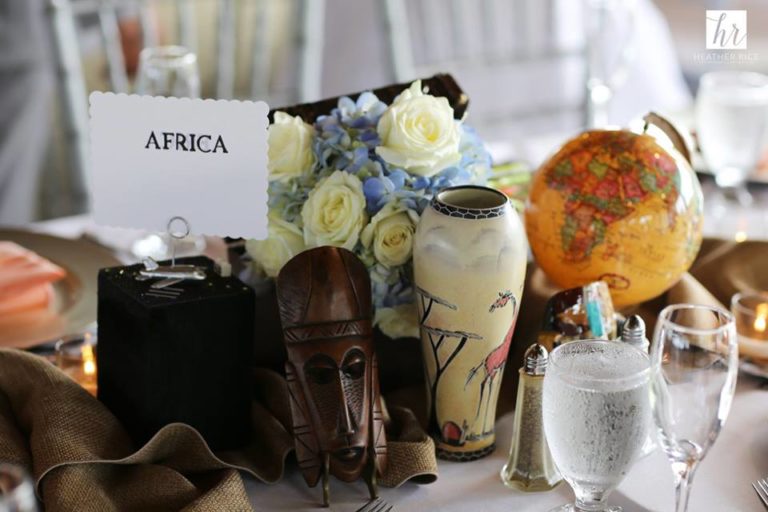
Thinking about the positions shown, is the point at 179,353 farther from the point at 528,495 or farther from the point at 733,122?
the point at 733,122

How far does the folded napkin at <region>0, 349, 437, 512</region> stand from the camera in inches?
35.3

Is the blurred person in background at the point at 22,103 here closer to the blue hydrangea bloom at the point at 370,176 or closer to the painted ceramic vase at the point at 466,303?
the blue hydrangea bloom at the point at 370,176

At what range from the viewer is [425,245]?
950 millimetres

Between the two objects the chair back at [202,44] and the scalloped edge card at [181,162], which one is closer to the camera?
the scalloped edge card at [181,162]

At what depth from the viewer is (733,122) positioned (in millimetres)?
1525

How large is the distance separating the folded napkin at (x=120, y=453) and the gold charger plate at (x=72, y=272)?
164 millimetres

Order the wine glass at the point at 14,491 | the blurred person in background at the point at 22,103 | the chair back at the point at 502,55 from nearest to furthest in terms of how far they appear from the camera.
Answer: the wine glass at the point at 14,491 → the chair back at the point at 502,55 → the blurred person in background at the point at 22,103

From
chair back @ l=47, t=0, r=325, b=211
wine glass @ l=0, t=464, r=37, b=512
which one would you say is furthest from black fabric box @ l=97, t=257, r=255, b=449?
chair back @ l=47, t=0, r=325, b=211

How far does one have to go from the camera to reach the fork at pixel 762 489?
92 cm

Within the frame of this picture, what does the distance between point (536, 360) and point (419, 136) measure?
253 mm

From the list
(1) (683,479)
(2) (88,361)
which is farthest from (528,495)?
(2) (88,361)

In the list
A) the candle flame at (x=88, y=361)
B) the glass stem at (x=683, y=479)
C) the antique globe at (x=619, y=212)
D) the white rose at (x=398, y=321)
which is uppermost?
the antique globe at (x=619, y=212)

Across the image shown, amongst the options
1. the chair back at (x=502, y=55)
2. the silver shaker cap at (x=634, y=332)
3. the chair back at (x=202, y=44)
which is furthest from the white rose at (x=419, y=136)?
the chair back at (x=502, y=55)

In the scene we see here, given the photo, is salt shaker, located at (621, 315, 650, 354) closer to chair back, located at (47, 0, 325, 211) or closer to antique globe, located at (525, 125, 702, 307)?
antique globe, located at (525, 125, 702, 307)
